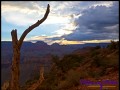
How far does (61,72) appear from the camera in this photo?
31016 mm

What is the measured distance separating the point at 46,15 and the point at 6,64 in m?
51.7

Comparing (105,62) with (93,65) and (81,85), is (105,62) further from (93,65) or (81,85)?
(81,85)

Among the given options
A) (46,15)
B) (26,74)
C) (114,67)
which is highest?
(46,15)

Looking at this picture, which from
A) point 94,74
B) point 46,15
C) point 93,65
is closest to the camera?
point 46,15

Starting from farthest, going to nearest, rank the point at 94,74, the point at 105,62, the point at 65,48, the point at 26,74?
the point at 65,48, the point at 26,74, the point at 105,62, the point at 94,74

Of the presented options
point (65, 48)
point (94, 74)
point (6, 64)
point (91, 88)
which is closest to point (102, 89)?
point (91, 88)

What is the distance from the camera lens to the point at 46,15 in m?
11.9

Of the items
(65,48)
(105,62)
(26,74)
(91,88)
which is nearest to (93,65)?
(105,62)

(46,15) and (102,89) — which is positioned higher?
(46,15)

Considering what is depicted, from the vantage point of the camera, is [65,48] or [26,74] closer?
[26,74]

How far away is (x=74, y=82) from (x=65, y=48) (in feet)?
245

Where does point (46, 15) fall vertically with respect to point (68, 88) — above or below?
above

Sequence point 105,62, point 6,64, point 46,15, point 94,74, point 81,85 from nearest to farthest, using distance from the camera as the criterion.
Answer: point 46,15
point 81,85
point 94,74
point 105,62
point 6,64

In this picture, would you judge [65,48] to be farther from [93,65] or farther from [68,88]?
[68,88]
